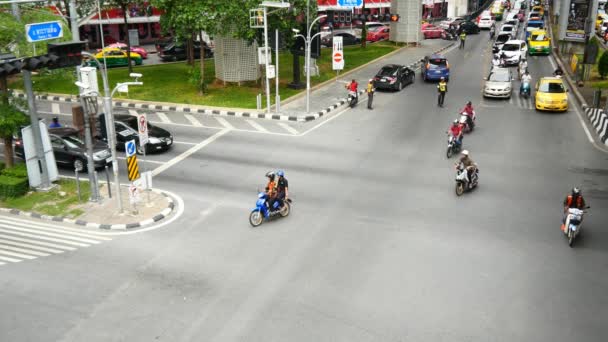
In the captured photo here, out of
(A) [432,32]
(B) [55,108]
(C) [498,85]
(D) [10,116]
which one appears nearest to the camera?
(D) [10,116]

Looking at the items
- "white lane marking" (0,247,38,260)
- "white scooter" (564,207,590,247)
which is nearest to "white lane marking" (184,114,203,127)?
"white lane marking" (0,247,38,260)

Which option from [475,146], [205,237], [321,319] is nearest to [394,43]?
[475,146]

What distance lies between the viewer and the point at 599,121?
23.9 metres

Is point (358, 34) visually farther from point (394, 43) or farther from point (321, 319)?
point (321, 319)

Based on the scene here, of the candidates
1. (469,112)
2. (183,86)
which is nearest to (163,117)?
(183,86)

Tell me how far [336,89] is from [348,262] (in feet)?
69.1

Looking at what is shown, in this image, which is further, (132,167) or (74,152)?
(74,152)

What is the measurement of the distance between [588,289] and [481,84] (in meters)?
24.4

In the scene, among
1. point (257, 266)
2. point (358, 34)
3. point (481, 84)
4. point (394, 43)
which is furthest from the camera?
point (358, 34)

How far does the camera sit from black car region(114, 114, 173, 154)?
21188 mm

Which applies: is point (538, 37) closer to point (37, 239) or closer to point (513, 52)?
point (513, 52)

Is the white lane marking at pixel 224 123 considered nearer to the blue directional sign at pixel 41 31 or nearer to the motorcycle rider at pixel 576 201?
the blue directional sign at pixel 41 31

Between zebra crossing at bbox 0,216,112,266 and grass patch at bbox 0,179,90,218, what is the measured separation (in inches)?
24.1

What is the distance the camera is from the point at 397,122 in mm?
25438
